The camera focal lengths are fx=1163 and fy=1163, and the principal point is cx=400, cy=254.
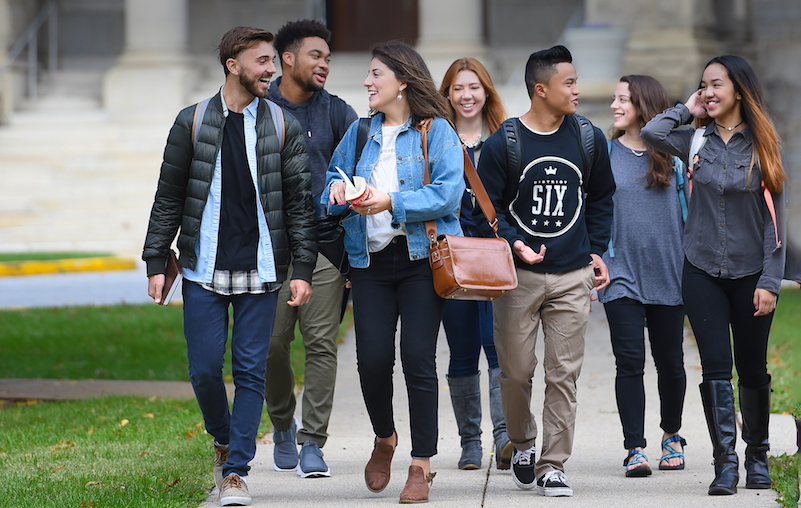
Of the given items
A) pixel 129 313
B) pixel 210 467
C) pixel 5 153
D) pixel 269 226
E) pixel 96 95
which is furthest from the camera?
pixel 96 95

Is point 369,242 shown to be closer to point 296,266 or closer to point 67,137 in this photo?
point 296,266

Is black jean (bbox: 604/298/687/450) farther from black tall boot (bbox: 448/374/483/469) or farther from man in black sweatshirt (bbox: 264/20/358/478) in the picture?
man in black sweatshirt (bbox: 264/20/358/478)

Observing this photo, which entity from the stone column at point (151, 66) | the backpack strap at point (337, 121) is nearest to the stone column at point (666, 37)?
the stone column at point (151, 66)

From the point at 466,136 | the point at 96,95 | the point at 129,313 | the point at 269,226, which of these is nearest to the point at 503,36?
the point at 96,95

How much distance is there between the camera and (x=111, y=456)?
641 centimetres

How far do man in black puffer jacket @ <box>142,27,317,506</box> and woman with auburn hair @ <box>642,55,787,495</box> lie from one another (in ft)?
6.22

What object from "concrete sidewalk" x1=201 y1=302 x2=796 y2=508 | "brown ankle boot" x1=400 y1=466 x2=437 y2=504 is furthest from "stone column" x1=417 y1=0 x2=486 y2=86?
"brown ankle boot" x1=400 y1=466 x2=437 y2=504

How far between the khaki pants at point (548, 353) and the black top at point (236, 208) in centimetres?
125

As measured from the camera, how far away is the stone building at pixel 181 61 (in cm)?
1830

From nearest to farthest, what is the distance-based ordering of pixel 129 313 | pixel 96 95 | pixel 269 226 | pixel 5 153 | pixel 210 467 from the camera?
pixel 269 226 → pixel 210 467 → pixel 129 313 → pixel 5 153 → pixel 96 95

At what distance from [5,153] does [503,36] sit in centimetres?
921

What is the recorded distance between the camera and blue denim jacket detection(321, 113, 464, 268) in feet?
16.9

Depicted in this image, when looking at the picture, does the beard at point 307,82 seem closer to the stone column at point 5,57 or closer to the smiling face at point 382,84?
the smiling face at point 382,84

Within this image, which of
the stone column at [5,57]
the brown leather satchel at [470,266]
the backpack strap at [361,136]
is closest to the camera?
the brown leather satchel at [470,266]
